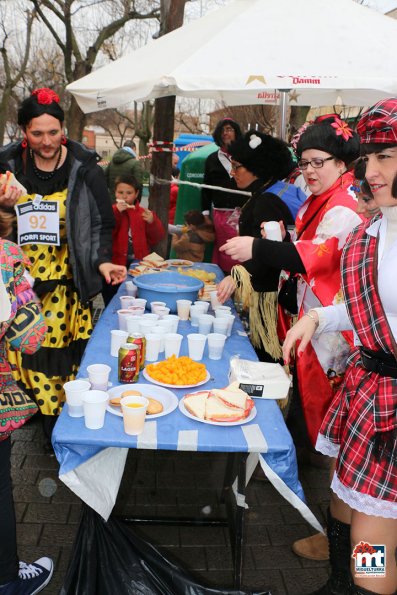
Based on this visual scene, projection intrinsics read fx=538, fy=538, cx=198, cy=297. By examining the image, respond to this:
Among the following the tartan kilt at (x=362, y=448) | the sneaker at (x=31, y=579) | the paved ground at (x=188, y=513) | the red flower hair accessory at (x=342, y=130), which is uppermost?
the red flower hair accessory at (x=342, y=130)

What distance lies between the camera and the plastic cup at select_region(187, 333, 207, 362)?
8.70ft

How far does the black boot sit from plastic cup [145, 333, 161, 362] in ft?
3.66

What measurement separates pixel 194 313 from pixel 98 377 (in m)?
1.03

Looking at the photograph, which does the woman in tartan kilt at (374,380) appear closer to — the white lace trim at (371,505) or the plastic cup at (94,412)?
the white lace trim at (371,505)

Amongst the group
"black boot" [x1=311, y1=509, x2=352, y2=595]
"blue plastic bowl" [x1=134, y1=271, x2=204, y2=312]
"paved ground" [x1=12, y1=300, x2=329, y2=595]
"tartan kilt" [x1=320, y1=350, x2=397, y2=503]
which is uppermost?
"blue plastic bowl" [x1=134, y1=271, x2=204, y2=312]

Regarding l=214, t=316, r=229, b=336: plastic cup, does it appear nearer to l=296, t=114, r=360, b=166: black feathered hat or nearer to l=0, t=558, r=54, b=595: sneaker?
l=296, t=114, r=360, b=166: black feathered hat

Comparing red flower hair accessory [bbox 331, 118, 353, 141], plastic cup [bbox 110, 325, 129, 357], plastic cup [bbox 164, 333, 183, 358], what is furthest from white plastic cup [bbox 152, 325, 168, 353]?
red flower hair accessory [bbox 331, 118, 353, 141]

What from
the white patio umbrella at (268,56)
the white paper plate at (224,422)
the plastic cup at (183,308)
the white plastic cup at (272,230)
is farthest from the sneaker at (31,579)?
the white patio umbrella at (268,56)

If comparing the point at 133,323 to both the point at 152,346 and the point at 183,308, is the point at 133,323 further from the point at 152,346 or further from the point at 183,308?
the point at 183,308

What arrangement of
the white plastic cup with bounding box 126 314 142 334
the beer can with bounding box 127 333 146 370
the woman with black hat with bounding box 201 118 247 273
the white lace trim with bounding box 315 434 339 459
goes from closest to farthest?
the white lace trim with bounding box 315 434 339 459 < the beer can with bounding box 127 333 146 370 < the white plastic cup with bounding box 126 314 142 334 < the woman with black hat with bounding box 201 118 247 273

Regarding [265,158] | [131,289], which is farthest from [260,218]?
[131,289]

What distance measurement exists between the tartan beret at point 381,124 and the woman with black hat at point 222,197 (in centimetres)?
295

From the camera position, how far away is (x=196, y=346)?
2.66 metres

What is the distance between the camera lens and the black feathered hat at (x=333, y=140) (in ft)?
9.21
